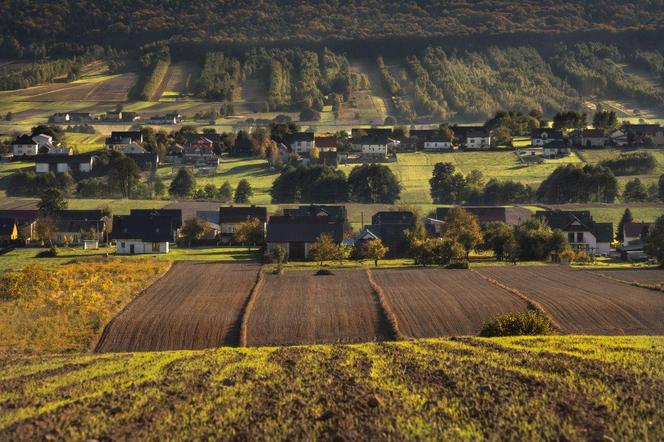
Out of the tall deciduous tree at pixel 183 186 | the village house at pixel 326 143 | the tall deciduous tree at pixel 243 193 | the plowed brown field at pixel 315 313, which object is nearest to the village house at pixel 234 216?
the tall deciduous tree at pixel 243 193

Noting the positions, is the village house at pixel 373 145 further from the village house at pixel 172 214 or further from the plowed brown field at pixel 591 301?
the plowed brown field at pixel 591 301

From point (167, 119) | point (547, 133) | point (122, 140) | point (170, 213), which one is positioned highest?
point (167, 119)

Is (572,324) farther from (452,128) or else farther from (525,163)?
(452,128)

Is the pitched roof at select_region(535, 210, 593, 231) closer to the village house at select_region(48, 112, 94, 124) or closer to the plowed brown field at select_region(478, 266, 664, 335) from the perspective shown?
the plowed brown field at select_region(478, 266, 664, 335)

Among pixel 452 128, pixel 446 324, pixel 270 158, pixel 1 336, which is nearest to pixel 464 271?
pixel 446 324

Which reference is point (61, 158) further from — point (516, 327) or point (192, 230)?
point (516, 327)

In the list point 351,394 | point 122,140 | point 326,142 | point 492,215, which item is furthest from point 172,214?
point 351,394
